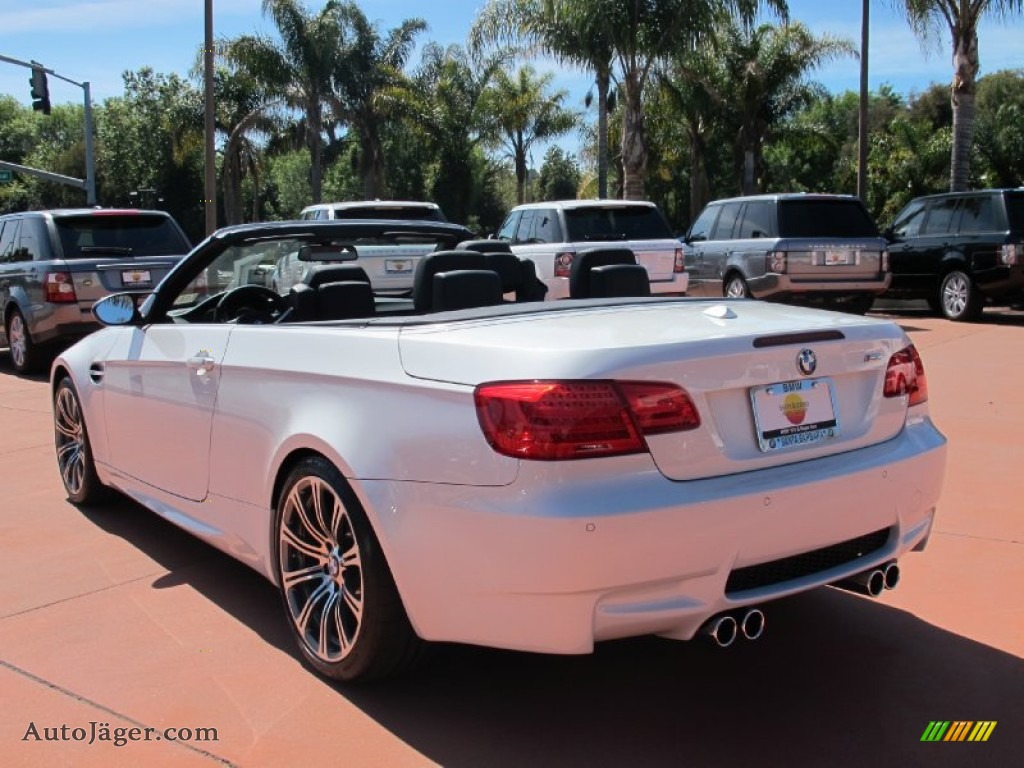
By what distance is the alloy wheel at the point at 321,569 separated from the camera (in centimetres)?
337

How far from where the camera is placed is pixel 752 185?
1366 inches

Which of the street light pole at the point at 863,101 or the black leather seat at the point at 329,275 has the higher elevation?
the street light pole at the point at 863,101

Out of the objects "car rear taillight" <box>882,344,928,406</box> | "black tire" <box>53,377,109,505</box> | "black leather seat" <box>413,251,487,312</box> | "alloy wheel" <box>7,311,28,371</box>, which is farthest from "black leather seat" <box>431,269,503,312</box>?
"alloy wheel" <box>7,311,28,371</box>

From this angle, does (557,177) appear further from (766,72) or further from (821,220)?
(821,220)

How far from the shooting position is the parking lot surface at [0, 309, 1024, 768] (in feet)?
10.2

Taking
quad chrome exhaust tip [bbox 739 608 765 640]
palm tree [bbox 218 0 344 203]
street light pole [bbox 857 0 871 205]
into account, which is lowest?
quad chrome exhaust tip [bbox 739 608 765 640]

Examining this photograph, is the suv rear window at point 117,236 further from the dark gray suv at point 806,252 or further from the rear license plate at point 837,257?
the rear license plate at point 837,257

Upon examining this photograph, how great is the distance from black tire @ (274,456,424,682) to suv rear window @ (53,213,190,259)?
8435 millimetres

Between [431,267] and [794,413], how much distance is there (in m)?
1.85

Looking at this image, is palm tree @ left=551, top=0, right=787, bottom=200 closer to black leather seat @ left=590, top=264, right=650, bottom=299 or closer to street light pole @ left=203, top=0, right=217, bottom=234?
street light pole @ left=203, top=0, right=217, bottom=234

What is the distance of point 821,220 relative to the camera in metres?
14.4

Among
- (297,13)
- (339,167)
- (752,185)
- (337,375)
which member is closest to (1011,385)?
(337,375)

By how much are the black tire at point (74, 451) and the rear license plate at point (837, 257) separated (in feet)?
35.2

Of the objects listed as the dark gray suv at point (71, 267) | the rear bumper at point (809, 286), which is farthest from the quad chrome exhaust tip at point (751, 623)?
the rear bumper at point (809, 286)
